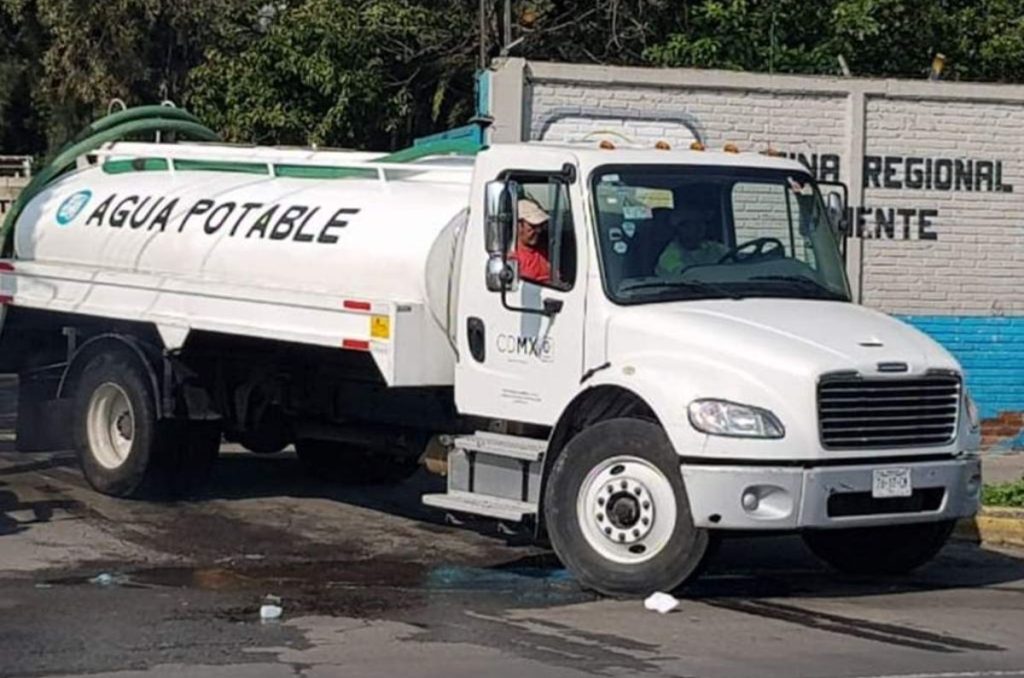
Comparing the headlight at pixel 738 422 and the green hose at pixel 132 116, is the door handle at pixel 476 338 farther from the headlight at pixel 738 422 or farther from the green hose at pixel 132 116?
the green hose at pixel 132 116

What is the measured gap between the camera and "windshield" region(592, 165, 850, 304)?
11125 millimetres

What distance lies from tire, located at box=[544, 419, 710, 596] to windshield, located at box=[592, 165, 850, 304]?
2.79 feet

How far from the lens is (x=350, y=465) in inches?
598

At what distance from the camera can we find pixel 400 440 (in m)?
13.0

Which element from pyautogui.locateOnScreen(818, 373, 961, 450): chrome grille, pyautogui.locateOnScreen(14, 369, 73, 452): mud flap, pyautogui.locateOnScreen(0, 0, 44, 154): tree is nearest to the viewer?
pyautogui.locateOnScreen(818, 373, 961, 450): chrome grille

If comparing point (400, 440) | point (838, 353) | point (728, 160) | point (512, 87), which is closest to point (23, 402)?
point (400, 440)

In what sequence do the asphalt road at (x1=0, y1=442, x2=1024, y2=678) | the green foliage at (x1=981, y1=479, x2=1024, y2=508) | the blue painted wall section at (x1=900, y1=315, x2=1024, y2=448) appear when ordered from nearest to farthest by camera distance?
the asphalt road at (x1=0, y1=442, x2=1024, y2=678)
the green foliage at (x1=981, y1=479, x2=1024, y2=508)
the blue painted wall section at (x1=900, y1=315, x2=1024, y2=448)

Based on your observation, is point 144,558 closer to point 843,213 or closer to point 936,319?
point 843,213

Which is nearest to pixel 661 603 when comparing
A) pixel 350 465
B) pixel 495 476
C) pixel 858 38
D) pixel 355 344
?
pixel 495 476

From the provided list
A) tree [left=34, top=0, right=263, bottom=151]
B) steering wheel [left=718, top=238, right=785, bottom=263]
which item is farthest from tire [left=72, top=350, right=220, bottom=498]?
tree [left=34, top=0, right=263, bottom=151]

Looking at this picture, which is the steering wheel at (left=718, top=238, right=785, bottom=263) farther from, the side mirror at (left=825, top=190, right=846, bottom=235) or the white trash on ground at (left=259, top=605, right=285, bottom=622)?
the white trash on ground at (left=259, top=605, right=285, bottom=622)

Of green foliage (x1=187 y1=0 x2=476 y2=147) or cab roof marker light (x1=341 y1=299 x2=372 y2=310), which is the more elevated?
green foliage (x1=187 y1=0 x2=476 y2=147)

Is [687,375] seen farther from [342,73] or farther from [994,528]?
[342,73]

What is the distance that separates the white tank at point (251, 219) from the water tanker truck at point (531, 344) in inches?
0.8
